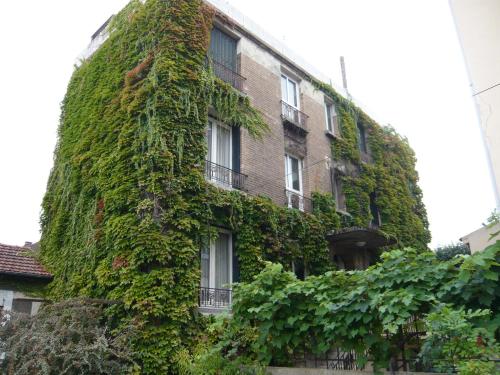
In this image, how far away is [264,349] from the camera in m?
6.60

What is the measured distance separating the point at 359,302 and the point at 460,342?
1329 millimetres

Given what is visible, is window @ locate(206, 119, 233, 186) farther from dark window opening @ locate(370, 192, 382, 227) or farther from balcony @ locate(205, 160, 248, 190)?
dark window opening @ locate(370, 192, 382, 227)

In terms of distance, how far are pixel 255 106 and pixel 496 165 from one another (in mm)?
10043

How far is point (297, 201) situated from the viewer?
49.4ft

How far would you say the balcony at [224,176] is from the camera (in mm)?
12508

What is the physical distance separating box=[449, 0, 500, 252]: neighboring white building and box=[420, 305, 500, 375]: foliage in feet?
4.29

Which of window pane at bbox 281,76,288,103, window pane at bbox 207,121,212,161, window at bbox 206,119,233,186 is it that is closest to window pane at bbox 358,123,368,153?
window pane at bbox 281,76,288,103

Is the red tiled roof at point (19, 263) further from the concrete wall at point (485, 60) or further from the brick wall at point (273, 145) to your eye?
the concrete wall at point (485, 60)

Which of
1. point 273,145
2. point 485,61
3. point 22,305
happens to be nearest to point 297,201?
point 273,145

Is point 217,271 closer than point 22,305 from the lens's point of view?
Yes

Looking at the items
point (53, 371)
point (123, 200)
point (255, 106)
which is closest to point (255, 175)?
point (255, 106)

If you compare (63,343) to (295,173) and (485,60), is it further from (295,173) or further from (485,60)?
(295,173)

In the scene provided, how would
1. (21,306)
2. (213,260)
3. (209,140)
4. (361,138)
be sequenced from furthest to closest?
1. (361,138)
2. (209,140)
3. (21,306)
4. (213,260)

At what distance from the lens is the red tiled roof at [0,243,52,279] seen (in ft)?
41.8
